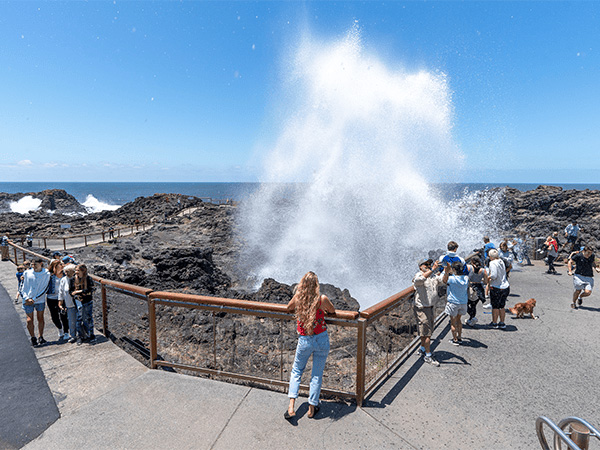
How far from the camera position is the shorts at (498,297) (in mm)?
6812

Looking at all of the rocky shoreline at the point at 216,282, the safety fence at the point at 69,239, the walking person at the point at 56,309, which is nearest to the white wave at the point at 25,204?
the rocky shoreline at the point at 216,282

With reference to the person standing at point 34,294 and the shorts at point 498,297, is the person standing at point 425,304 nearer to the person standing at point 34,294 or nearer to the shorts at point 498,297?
the shorts at point 498,297

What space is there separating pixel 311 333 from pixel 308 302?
34cm

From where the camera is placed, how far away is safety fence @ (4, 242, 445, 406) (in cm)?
427

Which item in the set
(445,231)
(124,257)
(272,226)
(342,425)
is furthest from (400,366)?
(272,226)

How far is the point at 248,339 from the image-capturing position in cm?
855

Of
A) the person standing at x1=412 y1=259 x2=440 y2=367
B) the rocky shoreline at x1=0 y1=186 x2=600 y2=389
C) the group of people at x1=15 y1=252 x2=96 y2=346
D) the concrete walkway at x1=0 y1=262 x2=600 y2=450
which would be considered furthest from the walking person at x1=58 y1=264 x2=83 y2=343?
the person standing at x1=412 y1=259 x2=440 y2=367

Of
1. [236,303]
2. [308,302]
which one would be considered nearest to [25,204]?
[236,303]

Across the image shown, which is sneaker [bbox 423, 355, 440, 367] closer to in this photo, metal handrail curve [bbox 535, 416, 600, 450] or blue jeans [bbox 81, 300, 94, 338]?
metal handrail curve [bbox 535, 416, 600, 450]

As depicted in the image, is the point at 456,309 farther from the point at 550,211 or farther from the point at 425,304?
the point at 550,211

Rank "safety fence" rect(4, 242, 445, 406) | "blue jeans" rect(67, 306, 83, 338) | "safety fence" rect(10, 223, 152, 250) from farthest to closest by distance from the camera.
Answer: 1. "safety fence" rect(10, 223, 152, 250)
2. "blue jeans" rect(67, 306, 83, 338)
3. "safety fence" rect(4, 242, 445, 406)

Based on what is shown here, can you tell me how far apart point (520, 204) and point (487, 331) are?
35514 mm

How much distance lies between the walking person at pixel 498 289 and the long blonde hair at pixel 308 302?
5.00 meters

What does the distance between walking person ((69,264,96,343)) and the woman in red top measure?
14.2ft
